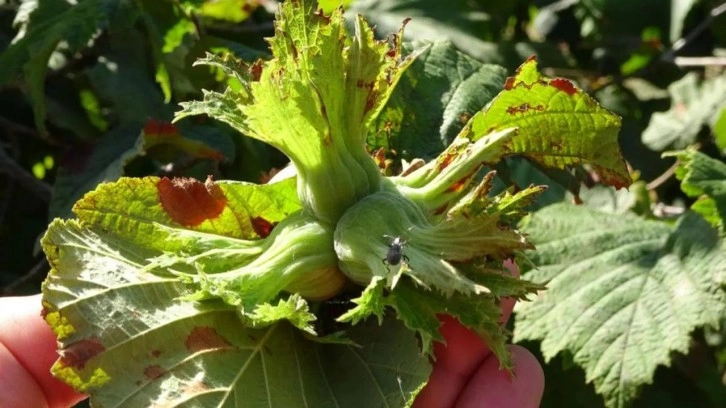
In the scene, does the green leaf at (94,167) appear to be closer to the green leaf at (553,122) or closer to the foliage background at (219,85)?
the foliage background at (219,85)

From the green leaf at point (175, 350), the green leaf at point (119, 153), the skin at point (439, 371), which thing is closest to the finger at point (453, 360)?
the skin at point (439, 371)

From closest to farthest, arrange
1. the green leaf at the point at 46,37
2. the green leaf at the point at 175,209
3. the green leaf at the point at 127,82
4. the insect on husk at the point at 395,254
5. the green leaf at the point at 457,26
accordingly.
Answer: the insect on husk at the point at 395,254 < the green leaf at the point at 175,209 < the green leaf at the point at 46,37 < the green leaf at the point at 127,82 < the green leaf at the point at 457,26

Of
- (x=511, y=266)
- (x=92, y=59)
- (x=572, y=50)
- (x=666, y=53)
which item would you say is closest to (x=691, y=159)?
(x=511, y=266)

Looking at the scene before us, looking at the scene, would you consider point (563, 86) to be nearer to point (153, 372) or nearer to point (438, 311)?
point (438, 311)

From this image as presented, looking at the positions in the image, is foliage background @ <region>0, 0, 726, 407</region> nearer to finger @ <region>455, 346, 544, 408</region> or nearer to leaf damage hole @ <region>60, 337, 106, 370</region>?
finger @ <region>455, 346, 544, 408</region>

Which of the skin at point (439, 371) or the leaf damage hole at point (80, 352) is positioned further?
the skin at point (439, 371)

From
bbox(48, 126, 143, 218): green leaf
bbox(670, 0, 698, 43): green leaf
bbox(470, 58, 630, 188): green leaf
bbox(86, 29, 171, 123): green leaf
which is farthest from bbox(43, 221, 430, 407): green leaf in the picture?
bbox(670, 0, 698, 43): green leaf
